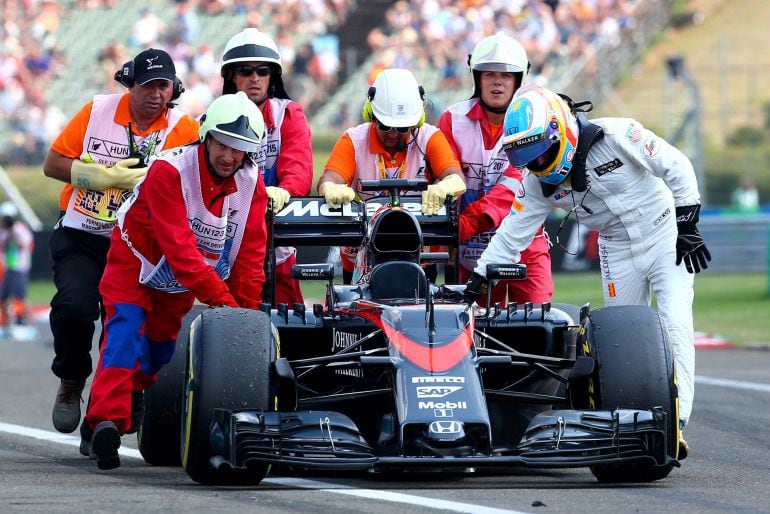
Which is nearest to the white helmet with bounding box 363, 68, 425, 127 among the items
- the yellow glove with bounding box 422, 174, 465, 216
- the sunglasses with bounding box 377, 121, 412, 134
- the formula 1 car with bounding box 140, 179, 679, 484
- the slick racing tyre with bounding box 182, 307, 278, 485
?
the sunglasses with bounding box 377, 121, 412, 134

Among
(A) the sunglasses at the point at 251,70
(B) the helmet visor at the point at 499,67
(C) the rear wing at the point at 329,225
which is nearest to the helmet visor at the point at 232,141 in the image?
(C) the rear wing at the point at 329,225

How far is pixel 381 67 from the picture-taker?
89.0 ft

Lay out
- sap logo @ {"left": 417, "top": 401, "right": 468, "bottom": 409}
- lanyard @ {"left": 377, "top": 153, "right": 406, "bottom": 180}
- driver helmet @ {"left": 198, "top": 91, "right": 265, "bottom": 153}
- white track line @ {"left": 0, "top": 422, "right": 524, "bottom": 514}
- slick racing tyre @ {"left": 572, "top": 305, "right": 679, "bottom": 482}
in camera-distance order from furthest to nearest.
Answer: lanyard @ {"left": 377, "top": 153, "right": 406, "bottom": 180}
driver helmet @ {"left": 198, "top": 91, "right": 265, "bottom": 153}
slick racing tyre @ {"left": 572, "top": 305, "right": 679, "bottom": 482}
sap logo @ {"left": 417, "top": 401, "right": 468, "bottom": 409}
white track line @ {"left": 0, "top": 422, "right": 524, "bottom": 514}

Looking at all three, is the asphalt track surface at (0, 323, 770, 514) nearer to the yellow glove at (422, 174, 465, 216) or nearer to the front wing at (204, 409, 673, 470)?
the front wing at (204, 409, 673, 470)

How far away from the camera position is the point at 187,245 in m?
7.04

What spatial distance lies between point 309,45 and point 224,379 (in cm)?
2238

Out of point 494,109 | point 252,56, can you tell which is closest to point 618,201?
point 494,109

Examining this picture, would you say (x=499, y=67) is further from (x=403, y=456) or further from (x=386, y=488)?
(x=403, y=456)

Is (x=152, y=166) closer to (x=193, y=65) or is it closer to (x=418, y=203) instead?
(x=418, y=203)

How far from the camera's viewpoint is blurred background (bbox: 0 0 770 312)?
24625 mm

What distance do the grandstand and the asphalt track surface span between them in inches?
663

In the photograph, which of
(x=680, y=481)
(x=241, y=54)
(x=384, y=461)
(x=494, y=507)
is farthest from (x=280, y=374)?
(x=241, y=54)

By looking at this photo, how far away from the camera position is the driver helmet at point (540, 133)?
7.41m

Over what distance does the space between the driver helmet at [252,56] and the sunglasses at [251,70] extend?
1.2 inches
